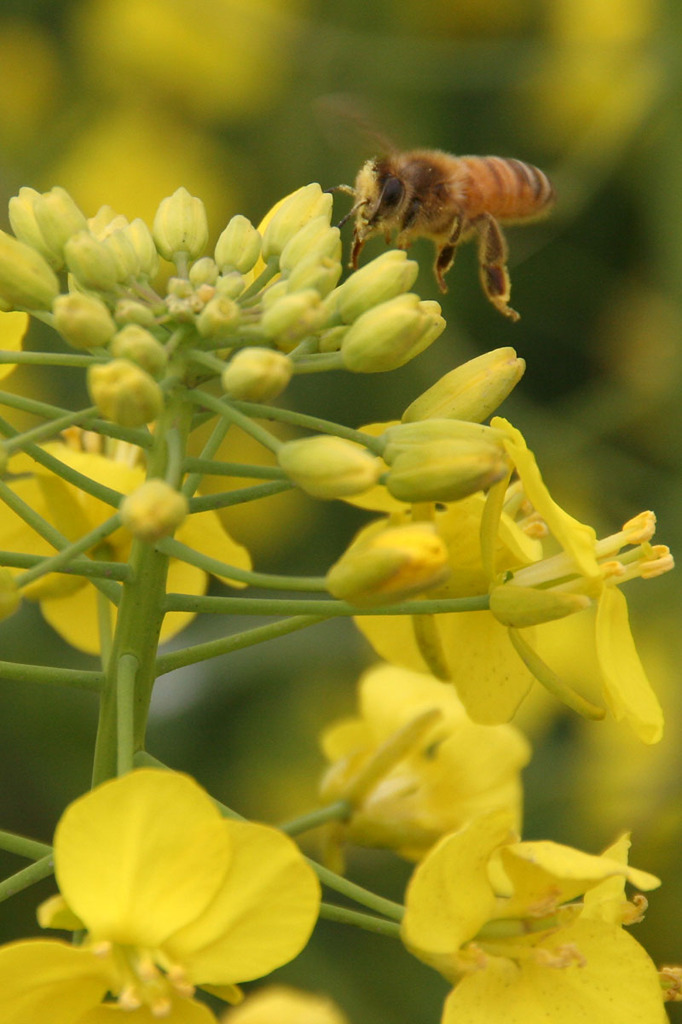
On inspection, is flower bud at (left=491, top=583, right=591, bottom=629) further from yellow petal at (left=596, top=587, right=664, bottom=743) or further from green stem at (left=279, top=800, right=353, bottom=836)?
green stem at (left=279, top=800, right=353, bottom=836)

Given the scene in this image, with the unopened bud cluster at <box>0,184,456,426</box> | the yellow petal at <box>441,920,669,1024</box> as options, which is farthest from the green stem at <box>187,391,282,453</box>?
the yellow petal at <box>441,920,669,1024</box>

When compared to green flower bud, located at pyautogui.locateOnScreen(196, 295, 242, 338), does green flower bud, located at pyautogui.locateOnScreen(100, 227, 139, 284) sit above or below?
above

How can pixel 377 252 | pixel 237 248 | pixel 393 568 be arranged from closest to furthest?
pixel 393 568 → pixel 237 248 → pixel 377 252

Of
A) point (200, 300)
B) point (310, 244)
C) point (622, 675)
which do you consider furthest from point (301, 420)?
point (622, 675)

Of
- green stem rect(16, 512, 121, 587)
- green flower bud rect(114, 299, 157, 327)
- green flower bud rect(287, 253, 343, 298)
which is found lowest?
green stem rect(16, 512, 121, 587)

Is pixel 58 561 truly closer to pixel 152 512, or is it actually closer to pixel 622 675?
pixel 152 512

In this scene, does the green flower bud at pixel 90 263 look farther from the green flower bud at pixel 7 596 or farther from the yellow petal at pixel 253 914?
the yellow petal at pixel 253 914
